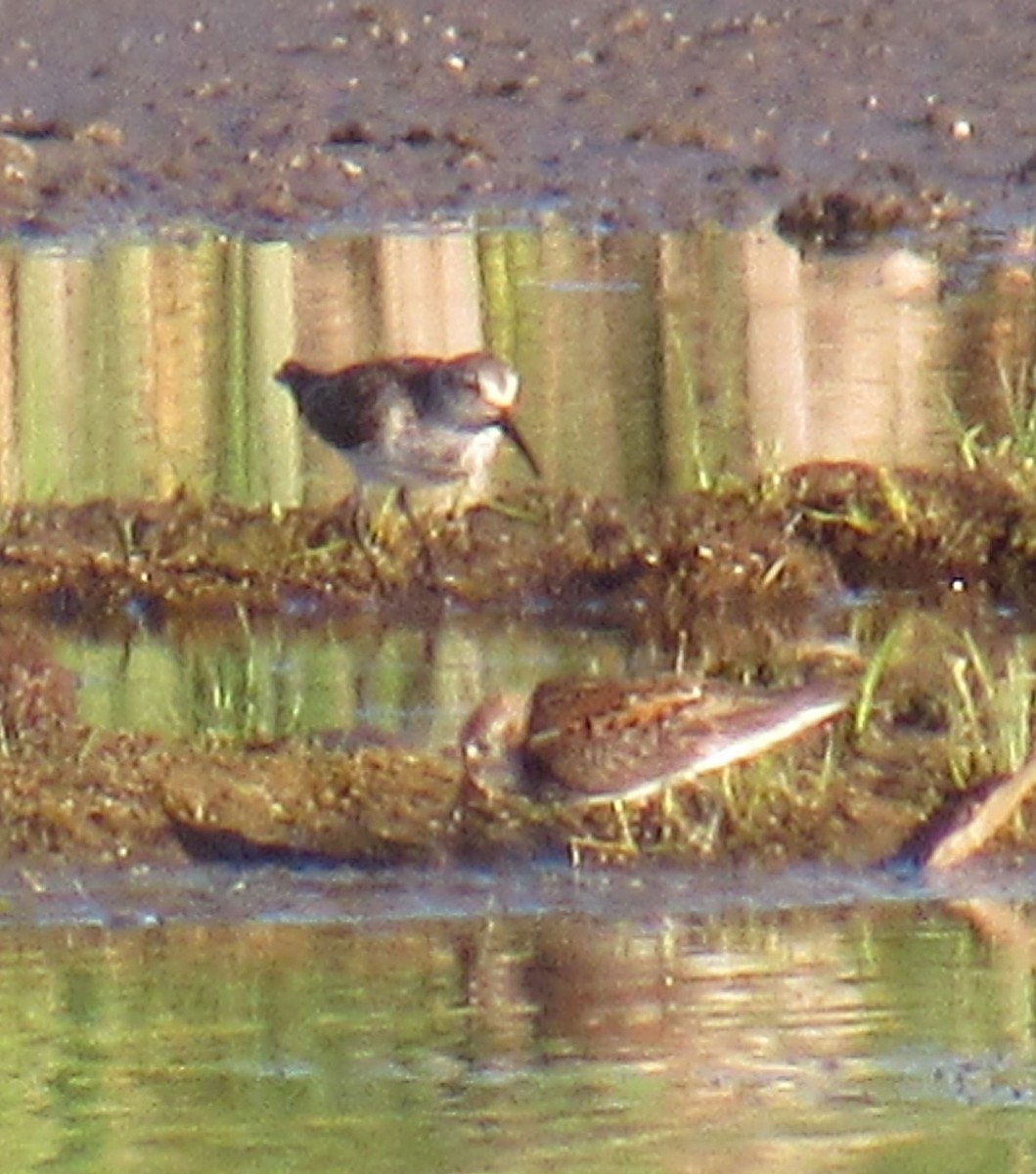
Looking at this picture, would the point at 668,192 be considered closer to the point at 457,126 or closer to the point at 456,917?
the point at 457,126

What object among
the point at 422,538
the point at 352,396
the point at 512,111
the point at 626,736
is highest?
the point at 512,111

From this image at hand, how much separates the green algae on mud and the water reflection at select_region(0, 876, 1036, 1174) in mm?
338

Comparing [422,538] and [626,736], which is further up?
[422,538]

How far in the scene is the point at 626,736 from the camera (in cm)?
745

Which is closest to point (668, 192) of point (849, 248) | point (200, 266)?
point (849, 248)

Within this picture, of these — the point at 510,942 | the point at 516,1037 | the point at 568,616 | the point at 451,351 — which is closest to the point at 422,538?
the point at 568,616

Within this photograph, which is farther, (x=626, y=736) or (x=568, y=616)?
(x=568, y=616)

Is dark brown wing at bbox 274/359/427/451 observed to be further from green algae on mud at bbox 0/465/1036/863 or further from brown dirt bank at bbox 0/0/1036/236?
brown dirt bank at bbox 0/0/1036/236

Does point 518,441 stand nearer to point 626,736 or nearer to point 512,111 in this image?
point 626,736

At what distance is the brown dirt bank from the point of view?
47.1ft

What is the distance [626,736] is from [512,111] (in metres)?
7.90

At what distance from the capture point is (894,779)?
25.2 ft

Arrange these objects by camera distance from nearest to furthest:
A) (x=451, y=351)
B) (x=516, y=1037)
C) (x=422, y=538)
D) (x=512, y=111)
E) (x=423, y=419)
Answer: (x=516, y=1037)
(x=422, y=538)
(x=423, y=419)
(x=451, y=351)
(x=512, y=111)

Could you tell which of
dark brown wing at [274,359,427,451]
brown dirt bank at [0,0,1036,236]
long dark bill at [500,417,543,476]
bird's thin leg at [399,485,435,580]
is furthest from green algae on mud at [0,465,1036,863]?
brown dirt bank at [0,0,1036,236]
